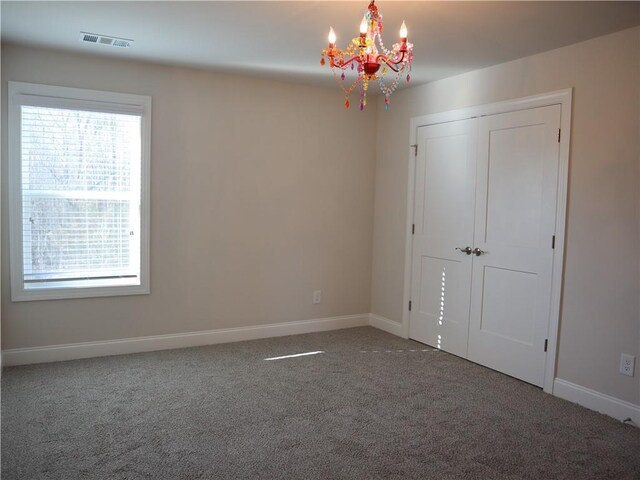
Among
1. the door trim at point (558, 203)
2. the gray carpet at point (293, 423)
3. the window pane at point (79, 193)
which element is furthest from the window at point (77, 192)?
the door trim at point (558, 203)

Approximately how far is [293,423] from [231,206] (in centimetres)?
219

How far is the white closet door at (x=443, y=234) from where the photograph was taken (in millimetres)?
4207

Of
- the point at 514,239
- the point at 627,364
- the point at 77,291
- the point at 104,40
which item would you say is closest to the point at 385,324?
the point at 514,239

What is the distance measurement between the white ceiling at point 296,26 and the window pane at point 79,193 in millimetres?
564

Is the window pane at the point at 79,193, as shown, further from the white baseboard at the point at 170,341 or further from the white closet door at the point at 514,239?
the white closet door at the point at 514,239

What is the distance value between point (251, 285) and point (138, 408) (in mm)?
1766

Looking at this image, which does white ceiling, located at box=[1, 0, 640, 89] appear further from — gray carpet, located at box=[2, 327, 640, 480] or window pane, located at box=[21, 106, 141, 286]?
gray carpet, located at box=[2, 327, 640, 480]

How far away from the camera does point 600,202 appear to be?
3.22m

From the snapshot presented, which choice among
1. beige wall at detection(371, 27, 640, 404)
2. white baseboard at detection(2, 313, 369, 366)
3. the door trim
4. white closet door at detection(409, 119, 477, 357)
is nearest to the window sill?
white baseboard at detection(2, 313, 369, 366)

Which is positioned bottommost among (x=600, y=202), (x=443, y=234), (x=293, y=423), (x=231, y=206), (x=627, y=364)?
(x=293, y=423)

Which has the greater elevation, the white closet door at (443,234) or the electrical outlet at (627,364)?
the white closet door at (443,234)

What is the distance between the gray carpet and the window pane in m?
0.80

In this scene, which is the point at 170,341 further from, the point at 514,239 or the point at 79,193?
the point at 514,239

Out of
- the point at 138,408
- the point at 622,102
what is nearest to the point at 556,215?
the point at 622,102
